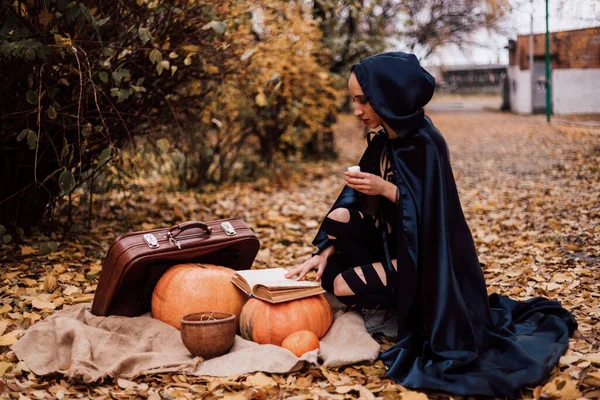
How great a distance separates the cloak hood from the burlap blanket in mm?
1152

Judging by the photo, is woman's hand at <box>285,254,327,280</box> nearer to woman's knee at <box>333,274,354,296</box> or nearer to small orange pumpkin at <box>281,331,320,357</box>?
woman's knee at <box>333,274,354,296</box>

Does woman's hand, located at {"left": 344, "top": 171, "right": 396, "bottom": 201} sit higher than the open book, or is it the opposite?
woman's hand, located at {"left": 344, "top": 171, "right": 396, "bottom": 201}

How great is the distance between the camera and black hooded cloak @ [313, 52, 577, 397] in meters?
2.97

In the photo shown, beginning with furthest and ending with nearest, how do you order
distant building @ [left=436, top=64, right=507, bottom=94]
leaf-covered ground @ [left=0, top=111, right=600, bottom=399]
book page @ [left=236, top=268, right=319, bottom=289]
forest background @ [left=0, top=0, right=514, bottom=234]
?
distant building @ [left=436, top=64, right=507, bottom=94], forest background @ [left=0, top=0, right=514, bottom=234], book page @ [left=236, top=268, right=319, bottom=289], leaf-covered ground @ [left=0, top=111, right=600, bottom=399]

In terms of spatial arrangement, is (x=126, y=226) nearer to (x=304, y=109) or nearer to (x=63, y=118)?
(x=63, y=118)

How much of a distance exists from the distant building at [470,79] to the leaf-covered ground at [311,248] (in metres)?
15.4

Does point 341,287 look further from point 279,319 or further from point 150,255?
point 150,255

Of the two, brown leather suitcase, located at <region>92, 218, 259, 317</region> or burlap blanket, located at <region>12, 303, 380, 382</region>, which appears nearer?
burlap blanket, located at <region>12, 303, 380, 382</region>

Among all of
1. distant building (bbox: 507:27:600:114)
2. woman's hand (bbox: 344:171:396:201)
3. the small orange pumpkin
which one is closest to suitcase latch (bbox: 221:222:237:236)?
the small orange pumpkin

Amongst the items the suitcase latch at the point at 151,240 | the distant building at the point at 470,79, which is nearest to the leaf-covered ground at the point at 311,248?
the suitcase latch at the point at 151,240

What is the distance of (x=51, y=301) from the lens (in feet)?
Answer: 13.2

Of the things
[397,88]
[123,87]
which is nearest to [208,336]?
[397,88]

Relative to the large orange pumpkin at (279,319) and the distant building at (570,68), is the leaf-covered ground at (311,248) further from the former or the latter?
the distant building at (570,68)

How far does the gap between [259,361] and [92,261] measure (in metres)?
2.43
